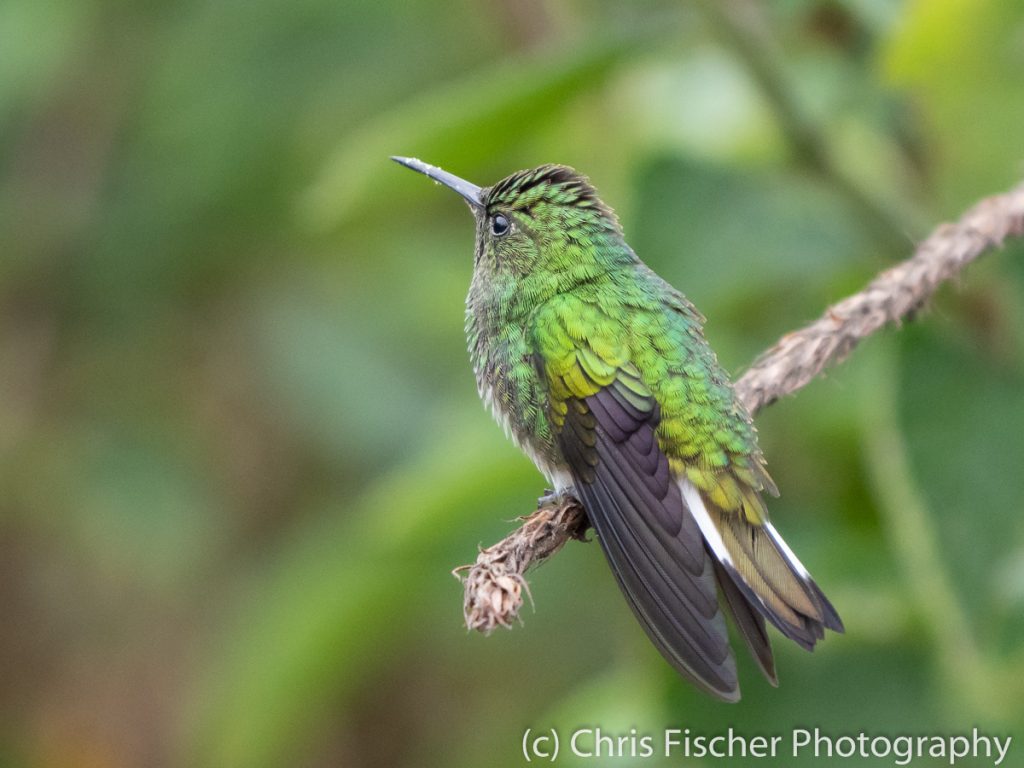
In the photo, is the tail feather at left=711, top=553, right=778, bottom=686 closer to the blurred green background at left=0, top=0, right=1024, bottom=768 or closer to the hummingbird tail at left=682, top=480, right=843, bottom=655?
the hummingbird tail at left=682, top=480, right=843, bottom=655

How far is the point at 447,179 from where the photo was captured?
3320 mm

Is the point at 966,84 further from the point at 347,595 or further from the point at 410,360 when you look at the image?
the point at 410,360

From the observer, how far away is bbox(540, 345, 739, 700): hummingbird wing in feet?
7.93

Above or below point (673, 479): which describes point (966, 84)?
above

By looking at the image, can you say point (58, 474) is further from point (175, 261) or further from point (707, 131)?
point (707, 131)

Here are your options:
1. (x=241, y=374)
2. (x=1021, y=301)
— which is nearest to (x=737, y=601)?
(x=1021, y=301)

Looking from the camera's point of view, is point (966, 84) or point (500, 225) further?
point (500, 225)

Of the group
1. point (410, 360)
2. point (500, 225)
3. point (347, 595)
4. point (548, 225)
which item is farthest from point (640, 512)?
point (410, 360)

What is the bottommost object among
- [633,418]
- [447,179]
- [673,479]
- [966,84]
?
[673,479]

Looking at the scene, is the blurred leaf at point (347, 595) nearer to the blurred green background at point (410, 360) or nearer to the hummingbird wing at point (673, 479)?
the blurred green background at point (410, 360)

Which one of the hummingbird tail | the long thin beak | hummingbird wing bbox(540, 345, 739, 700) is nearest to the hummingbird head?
the long thin beak

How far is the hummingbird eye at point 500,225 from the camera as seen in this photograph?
340cm

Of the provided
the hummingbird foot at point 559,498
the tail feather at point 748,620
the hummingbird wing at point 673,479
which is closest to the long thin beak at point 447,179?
the hummingbird wing at point 673,479

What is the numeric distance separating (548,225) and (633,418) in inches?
26.7
